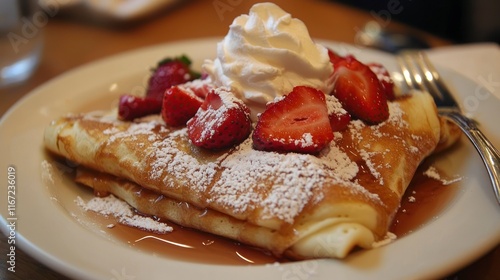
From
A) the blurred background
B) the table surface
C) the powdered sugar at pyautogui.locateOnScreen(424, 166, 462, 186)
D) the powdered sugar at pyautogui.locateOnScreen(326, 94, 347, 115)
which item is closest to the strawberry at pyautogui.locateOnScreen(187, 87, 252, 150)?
the powdered sugar at pyautogui.locateOnScreen(326, 94, 347, 115)

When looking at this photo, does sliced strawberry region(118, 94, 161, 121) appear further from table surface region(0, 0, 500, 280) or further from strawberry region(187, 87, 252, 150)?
table surface region(0, 0, 500, 280)

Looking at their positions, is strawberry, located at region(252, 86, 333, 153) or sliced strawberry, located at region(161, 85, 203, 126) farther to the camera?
sliced strawberry, located at region(161, 85, 203, 126)

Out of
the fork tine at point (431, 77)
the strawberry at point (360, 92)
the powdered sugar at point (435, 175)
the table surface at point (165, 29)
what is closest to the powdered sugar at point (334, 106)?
the strawberry at point (360, 92)

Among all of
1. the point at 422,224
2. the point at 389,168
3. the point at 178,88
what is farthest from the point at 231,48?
the point at 422,224

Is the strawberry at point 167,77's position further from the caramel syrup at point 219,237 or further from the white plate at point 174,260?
the caramel syrup at point 219,237

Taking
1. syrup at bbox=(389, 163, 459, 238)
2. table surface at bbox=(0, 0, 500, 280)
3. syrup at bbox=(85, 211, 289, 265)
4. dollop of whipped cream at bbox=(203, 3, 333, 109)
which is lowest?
table surface at bbox=(0, 0, 500, 280)

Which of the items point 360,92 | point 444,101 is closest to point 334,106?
point 360,92
